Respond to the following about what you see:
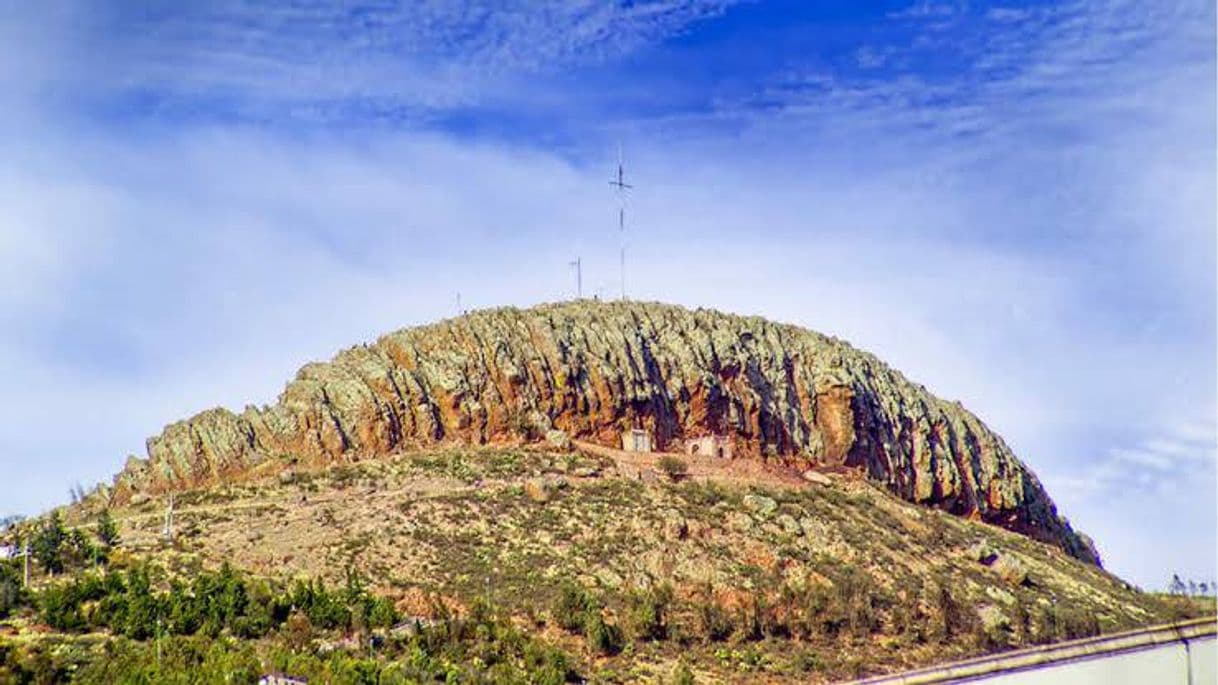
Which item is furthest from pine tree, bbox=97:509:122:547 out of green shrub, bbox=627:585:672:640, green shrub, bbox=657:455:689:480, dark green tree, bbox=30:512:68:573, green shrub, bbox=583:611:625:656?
green shrub, bbox=657:455:689:480

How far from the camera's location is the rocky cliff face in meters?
53.5

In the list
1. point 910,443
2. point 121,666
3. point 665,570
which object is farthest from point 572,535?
point 910,443

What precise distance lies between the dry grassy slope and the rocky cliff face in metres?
2.11

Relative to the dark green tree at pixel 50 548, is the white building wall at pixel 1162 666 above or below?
below

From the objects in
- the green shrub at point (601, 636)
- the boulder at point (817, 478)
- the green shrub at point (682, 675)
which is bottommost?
the green shrub at point (682, 675)

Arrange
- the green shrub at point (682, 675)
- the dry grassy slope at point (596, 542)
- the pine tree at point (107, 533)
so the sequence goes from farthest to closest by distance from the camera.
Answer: the pine tree at point (107, 533) < the dry grassy slope at point (596, 542) < the green shrub at point (682, 675)

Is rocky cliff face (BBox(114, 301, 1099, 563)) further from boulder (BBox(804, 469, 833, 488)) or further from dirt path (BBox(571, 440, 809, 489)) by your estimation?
boulder (BBox(804, 469, 833, 488))

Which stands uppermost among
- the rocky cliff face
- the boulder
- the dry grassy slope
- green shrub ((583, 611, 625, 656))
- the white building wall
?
the rocky cliff face

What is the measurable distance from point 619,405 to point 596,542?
9855mm

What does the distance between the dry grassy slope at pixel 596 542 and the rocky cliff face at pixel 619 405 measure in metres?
2.11

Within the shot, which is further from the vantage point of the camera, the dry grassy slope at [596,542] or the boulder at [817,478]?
the boulder at [817,478]

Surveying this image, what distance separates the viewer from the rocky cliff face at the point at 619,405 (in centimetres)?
5347

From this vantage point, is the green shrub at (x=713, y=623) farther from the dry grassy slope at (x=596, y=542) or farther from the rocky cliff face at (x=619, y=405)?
the rocky cliff face at (x=619, y=405)

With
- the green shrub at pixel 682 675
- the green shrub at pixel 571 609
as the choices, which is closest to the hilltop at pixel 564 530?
the green shrub at pixel 571 609
